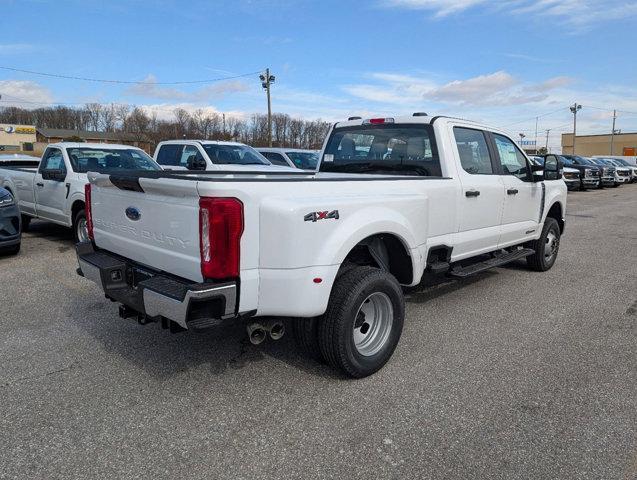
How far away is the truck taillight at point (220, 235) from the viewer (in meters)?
2.79

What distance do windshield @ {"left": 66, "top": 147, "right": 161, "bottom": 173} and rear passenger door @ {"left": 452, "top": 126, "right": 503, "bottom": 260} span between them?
595 centimetres

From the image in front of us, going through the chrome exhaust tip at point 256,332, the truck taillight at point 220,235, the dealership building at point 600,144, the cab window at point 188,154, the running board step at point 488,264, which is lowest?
the chrome exhaust tip at point 256,332

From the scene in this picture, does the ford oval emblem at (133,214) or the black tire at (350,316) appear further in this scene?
the ford oval emblem at (133,214)

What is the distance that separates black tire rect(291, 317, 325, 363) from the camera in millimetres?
3430

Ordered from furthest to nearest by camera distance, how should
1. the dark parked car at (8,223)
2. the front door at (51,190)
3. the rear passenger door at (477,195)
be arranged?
the front door at (51,190), the dark parked car at (8,223), the rear passenger door at (477,195)

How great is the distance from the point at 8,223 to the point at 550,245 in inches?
314

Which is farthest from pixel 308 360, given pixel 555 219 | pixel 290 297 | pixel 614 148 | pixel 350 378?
pixel 614 148

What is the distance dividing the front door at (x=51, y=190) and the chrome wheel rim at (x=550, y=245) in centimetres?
759

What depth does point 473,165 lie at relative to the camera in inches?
202

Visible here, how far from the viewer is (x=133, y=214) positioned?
11.5ft

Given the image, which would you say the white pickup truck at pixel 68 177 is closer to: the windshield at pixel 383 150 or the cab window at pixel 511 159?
the windshield at pixel 383 150

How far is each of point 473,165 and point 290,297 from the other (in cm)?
296

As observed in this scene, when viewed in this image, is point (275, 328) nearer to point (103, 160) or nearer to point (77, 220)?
point (77, 220)

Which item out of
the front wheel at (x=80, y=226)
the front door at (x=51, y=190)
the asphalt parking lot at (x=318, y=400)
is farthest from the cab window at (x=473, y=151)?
the front door at (x=51, y=190)
